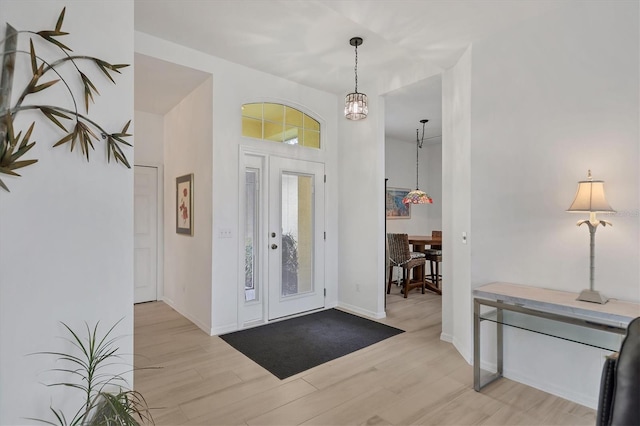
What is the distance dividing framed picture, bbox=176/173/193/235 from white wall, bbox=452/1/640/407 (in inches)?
124

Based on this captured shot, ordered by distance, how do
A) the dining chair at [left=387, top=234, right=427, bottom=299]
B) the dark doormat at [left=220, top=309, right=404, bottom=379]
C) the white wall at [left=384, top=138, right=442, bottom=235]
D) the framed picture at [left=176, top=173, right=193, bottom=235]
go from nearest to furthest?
the dark doormat at [left=220, top=309, right=404, bottom=379] < the framed picture at [left=176, top=173, right=193, bottom=235] < the dining chair at [left=387, top=234, right=427, bottom=299] < the white wall at [left=384, top=138, right=442, bottom=235]

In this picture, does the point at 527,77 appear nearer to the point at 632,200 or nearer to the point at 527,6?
the point at 527,6

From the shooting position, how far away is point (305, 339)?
3.52 m

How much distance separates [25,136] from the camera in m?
1.46

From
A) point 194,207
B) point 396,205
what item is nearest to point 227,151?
point 194,207

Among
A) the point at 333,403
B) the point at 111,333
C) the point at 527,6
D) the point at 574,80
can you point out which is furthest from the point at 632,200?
the point at 111,333

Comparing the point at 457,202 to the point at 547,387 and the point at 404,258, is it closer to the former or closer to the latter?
the point at 547,387

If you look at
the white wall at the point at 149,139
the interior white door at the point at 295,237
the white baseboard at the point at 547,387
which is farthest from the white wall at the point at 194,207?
the white baseboard at the point at 547,387

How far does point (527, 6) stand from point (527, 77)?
1.59ft

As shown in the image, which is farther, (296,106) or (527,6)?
(296,106)

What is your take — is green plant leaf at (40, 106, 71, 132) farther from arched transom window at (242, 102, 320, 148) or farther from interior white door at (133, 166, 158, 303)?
interior white door at (133, 166, 158, 303)

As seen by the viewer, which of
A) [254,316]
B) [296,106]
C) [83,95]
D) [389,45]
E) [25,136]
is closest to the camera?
[25,136]

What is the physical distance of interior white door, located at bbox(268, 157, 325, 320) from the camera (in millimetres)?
4148

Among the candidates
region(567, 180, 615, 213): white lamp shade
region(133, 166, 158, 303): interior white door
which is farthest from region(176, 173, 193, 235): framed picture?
region(567, 180, 615, 213): white lamp shade
